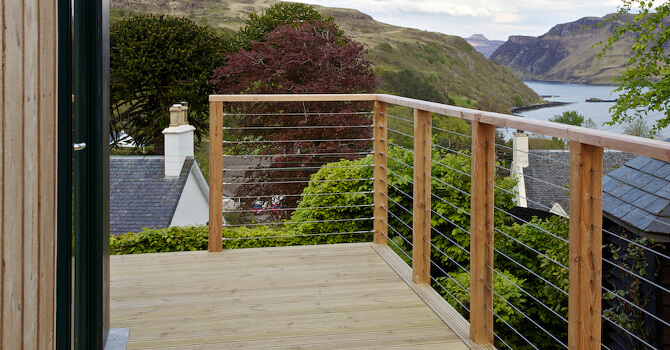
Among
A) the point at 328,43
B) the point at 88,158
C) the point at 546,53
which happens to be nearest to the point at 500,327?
the point at 88,158

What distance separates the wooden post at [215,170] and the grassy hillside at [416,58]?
14806 millimetres

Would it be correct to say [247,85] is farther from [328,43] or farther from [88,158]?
[88,158]

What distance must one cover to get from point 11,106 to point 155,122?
14.3 metres

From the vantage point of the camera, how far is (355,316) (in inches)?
101

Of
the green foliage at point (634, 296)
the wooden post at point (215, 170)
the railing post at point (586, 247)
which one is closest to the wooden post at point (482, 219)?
the railing post at point (586, 247)

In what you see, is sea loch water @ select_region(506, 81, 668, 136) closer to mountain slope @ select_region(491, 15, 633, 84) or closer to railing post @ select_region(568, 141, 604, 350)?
mountain slope @ select_region(491, 15, 633, 84)

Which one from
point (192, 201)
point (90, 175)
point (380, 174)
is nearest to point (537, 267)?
point (380, 174)

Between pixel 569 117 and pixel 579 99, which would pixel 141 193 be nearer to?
pixel 569 117

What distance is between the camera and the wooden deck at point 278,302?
2322 millimetres

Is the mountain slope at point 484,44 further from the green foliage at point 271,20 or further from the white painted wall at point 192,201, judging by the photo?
the white painted wall at point 192,201

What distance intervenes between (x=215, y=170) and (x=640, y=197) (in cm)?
263

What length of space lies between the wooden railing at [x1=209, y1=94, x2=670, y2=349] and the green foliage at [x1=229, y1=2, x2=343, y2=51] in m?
11.4

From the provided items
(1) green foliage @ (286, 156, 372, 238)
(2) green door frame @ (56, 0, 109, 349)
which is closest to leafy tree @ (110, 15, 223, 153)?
(1) green foliage @ (286, 156, 372, 238)

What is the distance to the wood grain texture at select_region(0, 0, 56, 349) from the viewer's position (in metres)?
0.71
